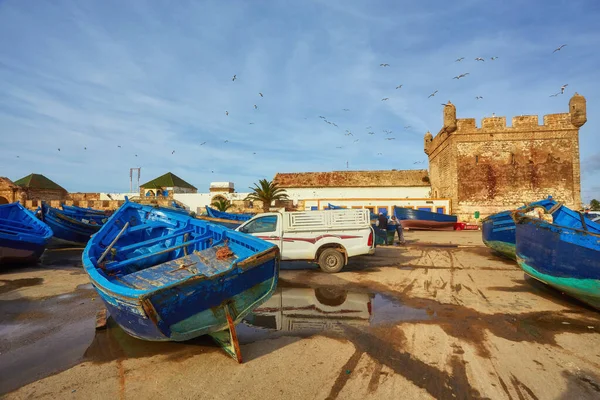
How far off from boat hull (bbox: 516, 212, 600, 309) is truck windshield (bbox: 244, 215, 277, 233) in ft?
21.4

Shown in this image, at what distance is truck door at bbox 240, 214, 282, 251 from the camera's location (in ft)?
31.3

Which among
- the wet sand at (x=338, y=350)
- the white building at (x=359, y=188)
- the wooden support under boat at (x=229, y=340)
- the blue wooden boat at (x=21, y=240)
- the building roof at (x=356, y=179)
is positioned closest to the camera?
the wet sand at (x=338, y=350)

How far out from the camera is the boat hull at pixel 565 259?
5637 millimetres

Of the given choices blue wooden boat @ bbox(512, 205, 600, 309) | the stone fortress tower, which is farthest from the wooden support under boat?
the stone fortress tower

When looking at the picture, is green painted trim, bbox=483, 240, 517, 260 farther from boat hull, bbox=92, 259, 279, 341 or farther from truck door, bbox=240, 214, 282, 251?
boat hull, bbox=92, 259, 279, 341

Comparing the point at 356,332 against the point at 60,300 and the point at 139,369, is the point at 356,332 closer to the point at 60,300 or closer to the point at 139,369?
the point at 139,369

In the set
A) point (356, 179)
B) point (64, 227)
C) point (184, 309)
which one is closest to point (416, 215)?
point (356, 179)

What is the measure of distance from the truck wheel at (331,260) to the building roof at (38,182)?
47218mm

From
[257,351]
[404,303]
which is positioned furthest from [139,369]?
[404,303]

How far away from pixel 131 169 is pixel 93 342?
188 ft

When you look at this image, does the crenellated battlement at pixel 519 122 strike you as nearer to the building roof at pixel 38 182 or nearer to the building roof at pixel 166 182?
the building roof at pixel 166 182

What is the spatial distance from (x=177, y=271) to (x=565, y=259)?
7.13 metres


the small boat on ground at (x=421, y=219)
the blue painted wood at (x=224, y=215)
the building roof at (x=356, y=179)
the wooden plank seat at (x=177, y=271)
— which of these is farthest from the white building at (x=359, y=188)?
the wooden plank seat at (x=177, y=271)

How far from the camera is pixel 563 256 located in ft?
20.2
